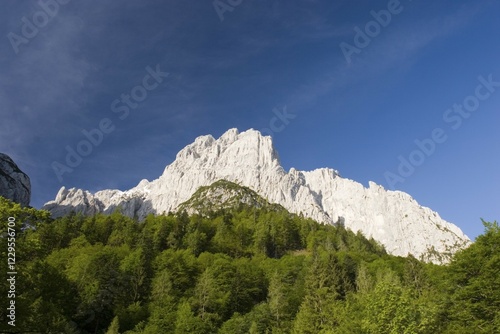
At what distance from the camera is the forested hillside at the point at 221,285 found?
106 feet

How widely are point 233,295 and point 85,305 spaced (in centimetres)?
3256

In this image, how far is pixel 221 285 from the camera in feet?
267

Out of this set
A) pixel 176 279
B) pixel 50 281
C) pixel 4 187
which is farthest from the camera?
pixel 4 187

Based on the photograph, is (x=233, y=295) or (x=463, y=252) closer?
(x=463, y=252)

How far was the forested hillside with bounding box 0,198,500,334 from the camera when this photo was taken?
106ft

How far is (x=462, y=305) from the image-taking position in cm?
3850

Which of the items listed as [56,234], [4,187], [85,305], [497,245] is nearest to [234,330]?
[85,305]

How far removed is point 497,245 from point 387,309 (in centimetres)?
1803

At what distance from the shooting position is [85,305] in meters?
63.2

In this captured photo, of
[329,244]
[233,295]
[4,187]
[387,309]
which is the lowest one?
[387,309]

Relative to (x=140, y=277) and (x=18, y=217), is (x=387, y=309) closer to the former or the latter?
(x=18, y=217)

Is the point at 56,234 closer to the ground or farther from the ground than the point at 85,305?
farther from the ground

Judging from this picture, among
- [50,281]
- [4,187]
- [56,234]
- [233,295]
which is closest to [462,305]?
[233,295]

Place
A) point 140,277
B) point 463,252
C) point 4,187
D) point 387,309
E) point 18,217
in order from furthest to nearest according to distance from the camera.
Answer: point 4,187 → point 140,277 → point 463,252 → point 387,309 → point 18,217
